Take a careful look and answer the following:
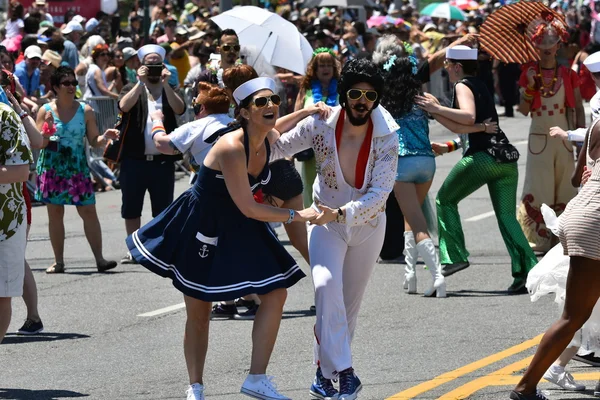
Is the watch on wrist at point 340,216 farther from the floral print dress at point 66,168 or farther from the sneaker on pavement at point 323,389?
the floral print dress at point 66,168

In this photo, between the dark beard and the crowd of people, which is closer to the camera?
the crowd of people

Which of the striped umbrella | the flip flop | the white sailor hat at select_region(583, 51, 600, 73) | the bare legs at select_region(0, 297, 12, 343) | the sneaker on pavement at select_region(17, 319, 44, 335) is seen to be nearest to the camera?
the white sailor hat at select_region(583, 51, 600, 73)

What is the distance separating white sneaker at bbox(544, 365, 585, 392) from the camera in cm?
702

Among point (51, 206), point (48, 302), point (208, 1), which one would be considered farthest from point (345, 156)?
point (208, 1)

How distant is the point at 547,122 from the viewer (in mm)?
11820

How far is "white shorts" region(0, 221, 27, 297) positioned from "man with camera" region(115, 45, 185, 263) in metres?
4.53

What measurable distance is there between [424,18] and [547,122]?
2187cm

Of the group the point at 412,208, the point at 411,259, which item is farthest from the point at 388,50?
the point at 411,259

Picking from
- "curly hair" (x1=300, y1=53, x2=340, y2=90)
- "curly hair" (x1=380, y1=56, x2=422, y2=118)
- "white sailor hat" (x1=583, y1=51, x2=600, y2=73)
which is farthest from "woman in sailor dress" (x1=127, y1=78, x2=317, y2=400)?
"curly hair" (x1=300, y1=53, x2=340, y2=90)

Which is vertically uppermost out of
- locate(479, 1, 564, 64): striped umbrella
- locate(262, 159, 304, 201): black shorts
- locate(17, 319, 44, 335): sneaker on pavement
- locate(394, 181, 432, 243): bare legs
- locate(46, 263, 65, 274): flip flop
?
locate(479, 1, 564, 64): striped umbrella

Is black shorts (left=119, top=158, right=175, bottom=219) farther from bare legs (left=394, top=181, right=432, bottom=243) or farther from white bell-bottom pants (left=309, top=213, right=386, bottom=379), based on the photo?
white bell-bottom pants (left=309, top=213, right=386, bottom=379)

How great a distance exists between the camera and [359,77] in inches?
266

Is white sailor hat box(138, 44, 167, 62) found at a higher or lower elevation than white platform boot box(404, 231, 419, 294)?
higher

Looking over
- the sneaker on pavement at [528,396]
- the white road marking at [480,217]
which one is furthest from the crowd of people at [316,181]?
the white road marking at [480,217]
